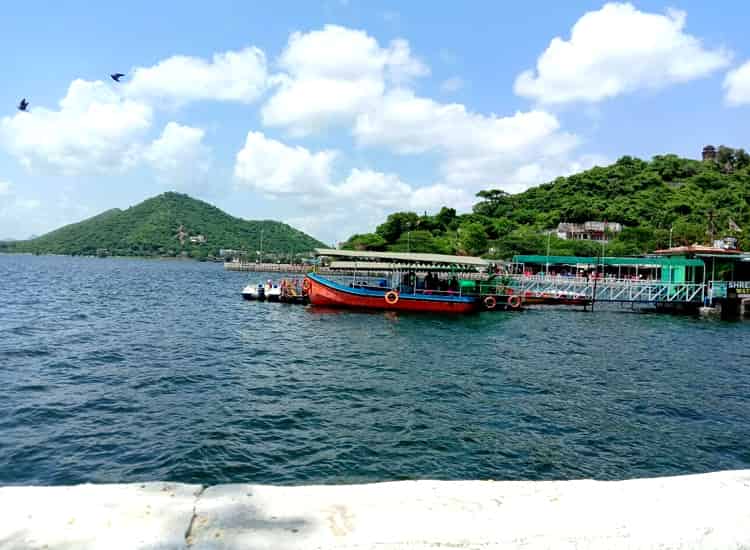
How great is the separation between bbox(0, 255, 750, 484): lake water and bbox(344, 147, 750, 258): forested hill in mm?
71172

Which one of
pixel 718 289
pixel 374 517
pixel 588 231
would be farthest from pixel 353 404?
pixel 588 231

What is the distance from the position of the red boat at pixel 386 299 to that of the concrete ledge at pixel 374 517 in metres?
32.9

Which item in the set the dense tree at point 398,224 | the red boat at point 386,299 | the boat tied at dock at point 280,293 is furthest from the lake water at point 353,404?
the dense tree at point 398,224

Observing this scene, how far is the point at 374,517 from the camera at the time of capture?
13.9ft

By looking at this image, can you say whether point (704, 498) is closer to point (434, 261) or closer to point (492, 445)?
point (492, 445)

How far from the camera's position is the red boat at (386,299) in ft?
125

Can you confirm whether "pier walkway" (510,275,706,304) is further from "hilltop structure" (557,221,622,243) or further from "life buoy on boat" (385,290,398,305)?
"hilltop structure" (557,221,622,243)

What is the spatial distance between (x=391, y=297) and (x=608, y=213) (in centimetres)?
9701

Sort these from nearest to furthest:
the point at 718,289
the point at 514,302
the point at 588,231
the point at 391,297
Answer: the point at 391,297 → the point at 514,302 → the point at 718,289 → the point at 588,231

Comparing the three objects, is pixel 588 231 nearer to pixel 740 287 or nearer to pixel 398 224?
pixel 398 224

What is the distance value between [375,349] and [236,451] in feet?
42.8

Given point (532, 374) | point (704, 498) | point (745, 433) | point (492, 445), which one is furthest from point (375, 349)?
point (704, 498)

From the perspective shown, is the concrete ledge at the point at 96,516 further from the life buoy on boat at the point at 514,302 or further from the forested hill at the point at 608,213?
the forested hill at the point at 608,213

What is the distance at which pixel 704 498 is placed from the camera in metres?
4.70
